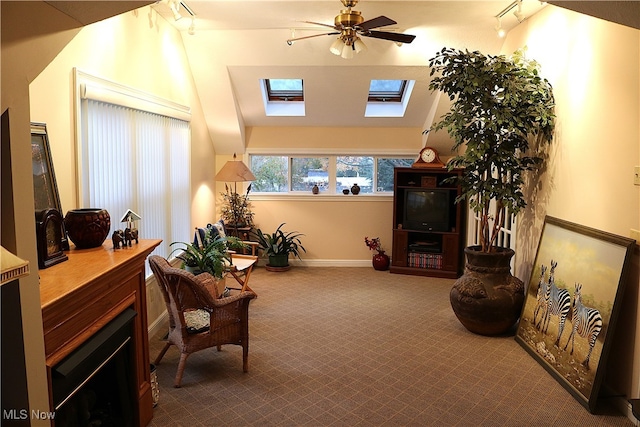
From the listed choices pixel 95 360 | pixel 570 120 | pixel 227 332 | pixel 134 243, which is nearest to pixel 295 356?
pixel 227 332

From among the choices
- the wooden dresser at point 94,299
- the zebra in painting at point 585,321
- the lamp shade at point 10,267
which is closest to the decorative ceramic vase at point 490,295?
the zebra in painting at point 585,321

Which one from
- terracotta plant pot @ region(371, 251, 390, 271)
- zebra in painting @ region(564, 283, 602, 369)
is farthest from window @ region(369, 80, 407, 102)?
zebra in painting @ region(564, 283, 602, 369)

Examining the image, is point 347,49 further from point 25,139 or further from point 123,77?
point 25,139

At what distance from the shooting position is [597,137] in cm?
336

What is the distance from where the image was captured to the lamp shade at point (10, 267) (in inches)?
49.0

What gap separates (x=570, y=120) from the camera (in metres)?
3.74

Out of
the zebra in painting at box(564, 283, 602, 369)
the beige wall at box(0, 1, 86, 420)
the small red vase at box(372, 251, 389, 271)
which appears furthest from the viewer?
the small red vase at box(372, 251, 389, 271)

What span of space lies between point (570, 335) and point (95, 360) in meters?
3.03

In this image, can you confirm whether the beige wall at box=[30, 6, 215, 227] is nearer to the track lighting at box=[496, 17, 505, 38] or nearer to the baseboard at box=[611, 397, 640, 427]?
the track lighting at box=[496, 17, 505, 38]

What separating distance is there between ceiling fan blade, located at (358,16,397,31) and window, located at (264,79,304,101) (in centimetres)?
282

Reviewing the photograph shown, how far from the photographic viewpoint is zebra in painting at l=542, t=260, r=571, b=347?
3.51 meters

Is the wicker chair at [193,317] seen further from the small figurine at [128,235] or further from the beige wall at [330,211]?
the beige wall at [330,211]

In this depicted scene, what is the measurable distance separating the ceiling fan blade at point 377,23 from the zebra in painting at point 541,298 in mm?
2323

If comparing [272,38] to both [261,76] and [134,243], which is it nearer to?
[261,76]
